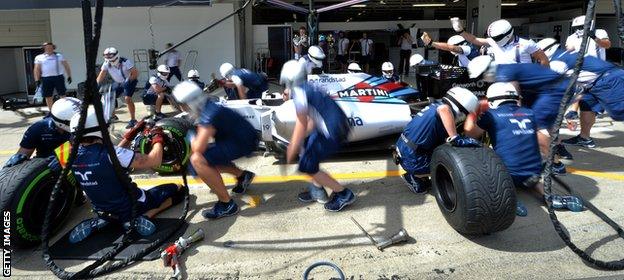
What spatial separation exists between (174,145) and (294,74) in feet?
5.48

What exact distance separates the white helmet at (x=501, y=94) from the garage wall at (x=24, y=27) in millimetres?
15559

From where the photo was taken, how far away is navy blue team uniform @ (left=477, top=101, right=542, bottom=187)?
3807mm

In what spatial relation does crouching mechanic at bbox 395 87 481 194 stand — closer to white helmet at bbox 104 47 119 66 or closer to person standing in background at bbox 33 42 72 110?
white helmet at bbox 104 47 119 66

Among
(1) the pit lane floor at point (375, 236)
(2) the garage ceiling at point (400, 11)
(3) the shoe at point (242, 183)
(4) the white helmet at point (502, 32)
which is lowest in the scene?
(1) the pit lane floor at point (375, 236)

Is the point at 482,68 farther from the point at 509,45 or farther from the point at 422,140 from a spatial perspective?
the point at 509,45

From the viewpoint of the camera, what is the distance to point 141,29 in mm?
15312

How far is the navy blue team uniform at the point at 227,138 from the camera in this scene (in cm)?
406

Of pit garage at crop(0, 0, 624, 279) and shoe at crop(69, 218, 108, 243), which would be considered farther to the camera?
shoe at crop(69, 218, 108, 243)

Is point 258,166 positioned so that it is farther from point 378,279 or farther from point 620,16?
point 620,16

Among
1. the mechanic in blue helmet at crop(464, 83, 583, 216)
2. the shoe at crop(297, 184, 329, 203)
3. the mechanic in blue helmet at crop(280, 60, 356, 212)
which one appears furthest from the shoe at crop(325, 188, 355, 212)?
the mechanic in blue helmet at crop(464, 83, 583, 216)

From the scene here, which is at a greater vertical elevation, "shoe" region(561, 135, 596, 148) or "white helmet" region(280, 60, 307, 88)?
"white helmet" region(280, 60, 307, 88)

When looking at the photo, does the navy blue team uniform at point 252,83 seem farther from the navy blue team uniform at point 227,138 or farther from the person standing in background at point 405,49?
the person standing in background at point 405,49

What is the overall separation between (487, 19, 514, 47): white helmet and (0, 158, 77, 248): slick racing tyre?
15.3 feet
